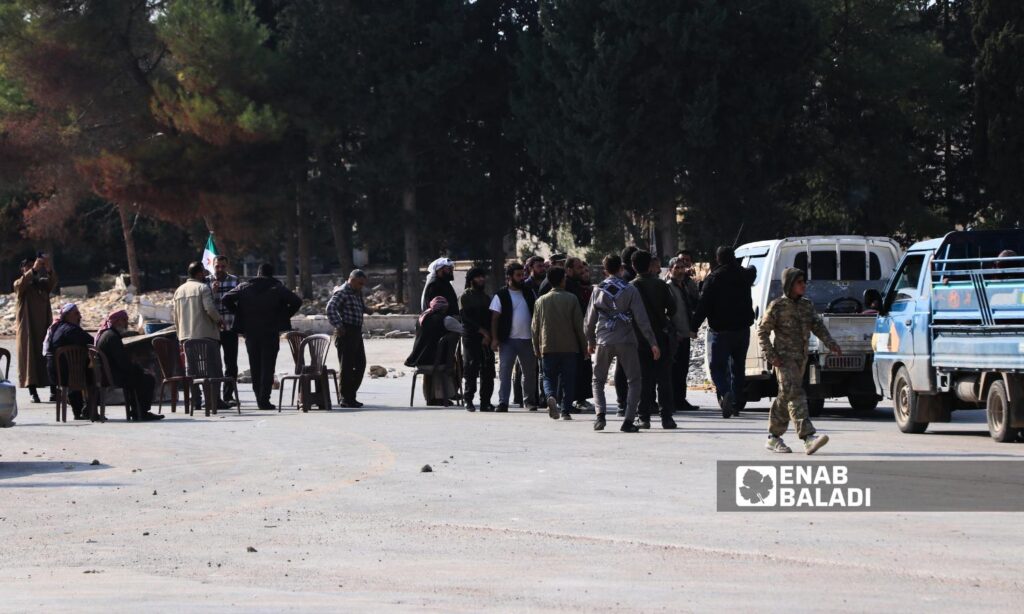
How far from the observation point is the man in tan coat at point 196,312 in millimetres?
20438

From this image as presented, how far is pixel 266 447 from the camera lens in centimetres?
1573

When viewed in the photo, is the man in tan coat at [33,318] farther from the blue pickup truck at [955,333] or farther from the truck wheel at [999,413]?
the truck wheel at [999,413]

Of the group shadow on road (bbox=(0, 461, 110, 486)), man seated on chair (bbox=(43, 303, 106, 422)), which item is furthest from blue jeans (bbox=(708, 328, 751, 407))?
shadow on road (bbox=(0, 461, 110, 486))

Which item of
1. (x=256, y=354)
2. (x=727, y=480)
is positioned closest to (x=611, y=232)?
(x=256, y=354)

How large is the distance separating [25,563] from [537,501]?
3.63 m

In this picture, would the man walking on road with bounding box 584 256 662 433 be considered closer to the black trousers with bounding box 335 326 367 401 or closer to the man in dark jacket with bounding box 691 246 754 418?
the man in dark jacket with bounding box 691 246 754 418

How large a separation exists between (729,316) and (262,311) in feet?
20.2

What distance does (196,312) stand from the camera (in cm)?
2050

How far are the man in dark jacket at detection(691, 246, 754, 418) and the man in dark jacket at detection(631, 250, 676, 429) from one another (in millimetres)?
1334

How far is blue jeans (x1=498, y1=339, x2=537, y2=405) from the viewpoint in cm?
1972

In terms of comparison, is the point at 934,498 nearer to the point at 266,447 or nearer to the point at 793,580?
the point at 793,580

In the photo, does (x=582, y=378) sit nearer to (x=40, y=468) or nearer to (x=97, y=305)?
(x=40, y=468)

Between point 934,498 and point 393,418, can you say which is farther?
point 393,418

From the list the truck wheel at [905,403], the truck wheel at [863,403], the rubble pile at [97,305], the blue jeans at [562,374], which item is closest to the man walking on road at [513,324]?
the blue jeans at [562,374]
